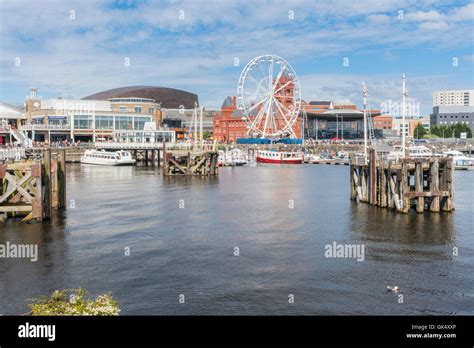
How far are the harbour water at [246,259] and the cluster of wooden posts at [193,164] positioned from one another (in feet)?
124

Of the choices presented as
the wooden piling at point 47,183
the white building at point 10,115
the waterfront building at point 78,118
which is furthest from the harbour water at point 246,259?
the white building at point 10,115

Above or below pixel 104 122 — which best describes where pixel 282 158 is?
below

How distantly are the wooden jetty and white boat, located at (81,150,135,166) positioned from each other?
24.8 metres

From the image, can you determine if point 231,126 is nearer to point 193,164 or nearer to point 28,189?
point 193,164

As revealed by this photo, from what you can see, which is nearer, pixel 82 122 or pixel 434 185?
pixel 434 185

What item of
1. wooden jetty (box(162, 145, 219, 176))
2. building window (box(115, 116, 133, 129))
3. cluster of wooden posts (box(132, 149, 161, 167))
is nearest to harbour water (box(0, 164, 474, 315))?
wooden jetty (box(162, 145, 219, 176))

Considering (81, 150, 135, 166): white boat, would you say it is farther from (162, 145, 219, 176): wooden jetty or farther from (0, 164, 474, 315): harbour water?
(0, 164, 474, 315): harbour water

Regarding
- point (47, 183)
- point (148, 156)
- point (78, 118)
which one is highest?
point (78, 118)

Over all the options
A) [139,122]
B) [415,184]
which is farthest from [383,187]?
[139,122]

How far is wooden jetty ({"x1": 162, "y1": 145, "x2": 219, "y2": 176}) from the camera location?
292ft

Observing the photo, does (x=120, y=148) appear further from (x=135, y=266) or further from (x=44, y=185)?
(x=135, y=266)

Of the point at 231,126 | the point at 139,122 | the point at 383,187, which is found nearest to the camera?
the point at 383,187

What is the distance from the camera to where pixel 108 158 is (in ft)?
373
